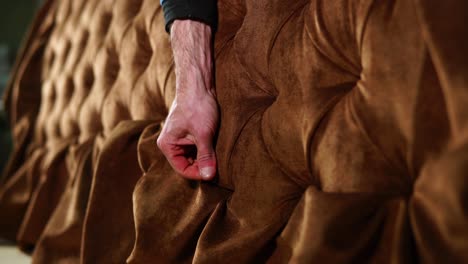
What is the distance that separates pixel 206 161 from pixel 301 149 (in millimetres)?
162

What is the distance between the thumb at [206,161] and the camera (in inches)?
25.2

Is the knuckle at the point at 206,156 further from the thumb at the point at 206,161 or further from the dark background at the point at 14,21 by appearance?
the dark background at the point at 14,21

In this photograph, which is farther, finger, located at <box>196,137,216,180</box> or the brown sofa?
finger, located at <box>196,137,216,180</box>

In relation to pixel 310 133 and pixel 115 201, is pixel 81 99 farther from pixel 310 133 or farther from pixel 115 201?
pixel 310 133

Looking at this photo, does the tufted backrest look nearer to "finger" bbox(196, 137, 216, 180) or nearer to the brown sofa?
the brown sofa

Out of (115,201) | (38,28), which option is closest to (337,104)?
(115,201)

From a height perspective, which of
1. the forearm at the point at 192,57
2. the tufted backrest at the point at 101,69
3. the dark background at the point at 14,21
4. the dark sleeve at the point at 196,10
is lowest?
the dark background at the point at 14,21

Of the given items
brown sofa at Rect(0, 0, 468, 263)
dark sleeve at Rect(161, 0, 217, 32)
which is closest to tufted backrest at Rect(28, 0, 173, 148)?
brown sofa at Rect(0, 0, 468, 263)

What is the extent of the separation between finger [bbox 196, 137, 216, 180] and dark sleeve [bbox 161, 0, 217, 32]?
0.65ft

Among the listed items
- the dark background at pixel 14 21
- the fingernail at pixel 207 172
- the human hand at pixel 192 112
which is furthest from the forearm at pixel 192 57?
the dark background at pixel 14 21

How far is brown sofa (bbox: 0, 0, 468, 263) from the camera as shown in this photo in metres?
0.40

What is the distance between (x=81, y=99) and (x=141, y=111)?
46 cm

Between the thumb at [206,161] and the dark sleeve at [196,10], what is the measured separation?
202mm

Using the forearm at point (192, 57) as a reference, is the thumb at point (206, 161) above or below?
below
